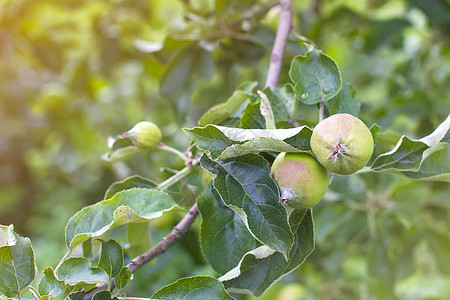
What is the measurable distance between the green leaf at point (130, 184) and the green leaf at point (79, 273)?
19cm

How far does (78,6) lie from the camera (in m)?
1.66

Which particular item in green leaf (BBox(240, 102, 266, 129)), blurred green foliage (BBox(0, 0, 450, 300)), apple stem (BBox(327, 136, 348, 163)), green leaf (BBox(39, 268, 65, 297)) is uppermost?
apple stem (BBox(327, 136, 348, 163))

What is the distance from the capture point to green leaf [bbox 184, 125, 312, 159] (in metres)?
0.54

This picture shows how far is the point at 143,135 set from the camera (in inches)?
28.9

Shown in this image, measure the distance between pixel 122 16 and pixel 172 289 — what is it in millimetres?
1250

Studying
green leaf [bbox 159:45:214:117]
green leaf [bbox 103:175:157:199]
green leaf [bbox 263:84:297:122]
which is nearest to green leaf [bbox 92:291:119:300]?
green leaf [bbox 103:175:157:199]

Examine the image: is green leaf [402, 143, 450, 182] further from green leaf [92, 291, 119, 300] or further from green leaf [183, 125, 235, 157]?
green leaf [92, 291, 119, 300]

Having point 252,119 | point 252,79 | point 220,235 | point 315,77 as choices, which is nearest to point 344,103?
point 315,77

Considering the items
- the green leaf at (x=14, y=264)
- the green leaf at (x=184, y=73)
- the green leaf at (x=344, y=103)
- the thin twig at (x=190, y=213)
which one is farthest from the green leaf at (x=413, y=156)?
the green leaf at (x=184, y=73)

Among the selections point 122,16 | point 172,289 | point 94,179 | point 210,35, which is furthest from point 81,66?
point 94,179

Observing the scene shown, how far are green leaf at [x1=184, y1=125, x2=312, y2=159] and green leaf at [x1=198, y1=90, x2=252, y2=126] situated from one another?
102 mm

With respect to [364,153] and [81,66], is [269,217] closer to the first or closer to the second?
[364,153]

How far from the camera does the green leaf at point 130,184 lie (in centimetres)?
76

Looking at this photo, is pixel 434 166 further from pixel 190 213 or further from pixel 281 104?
pixel 190 213
